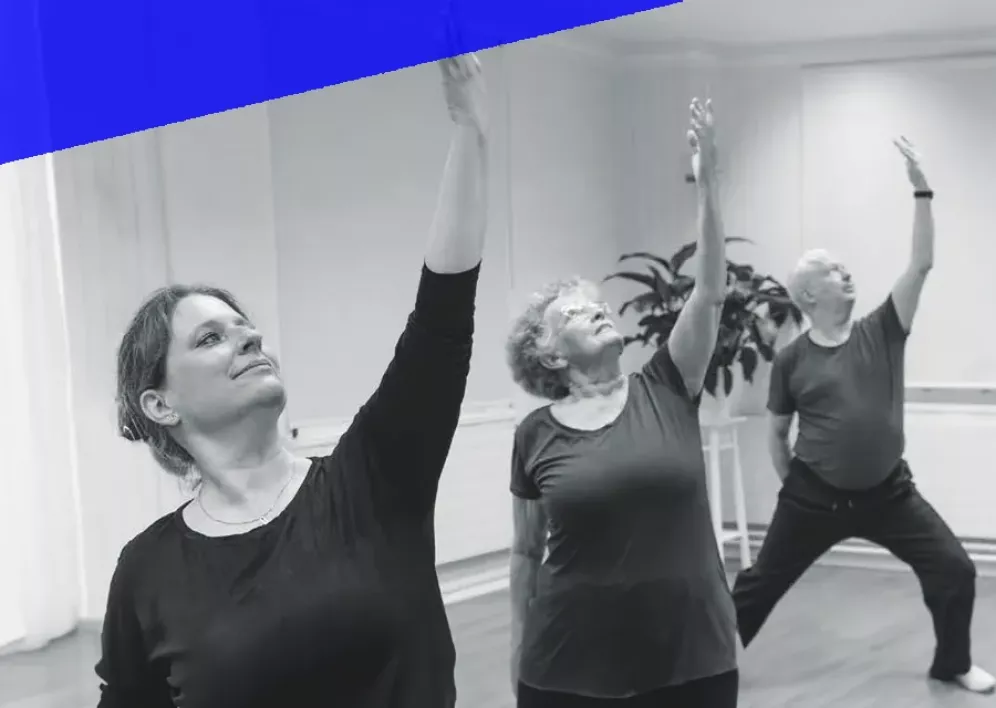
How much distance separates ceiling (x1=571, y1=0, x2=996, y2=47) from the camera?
4613 millimetres

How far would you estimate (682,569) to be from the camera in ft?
6.17

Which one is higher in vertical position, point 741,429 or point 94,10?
point 94,10

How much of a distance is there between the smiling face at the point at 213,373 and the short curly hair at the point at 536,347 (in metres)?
1.02

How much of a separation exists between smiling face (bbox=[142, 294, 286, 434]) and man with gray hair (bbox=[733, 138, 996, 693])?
2328mm

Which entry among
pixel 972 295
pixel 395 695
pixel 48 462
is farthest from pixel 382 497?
pixel 972 295

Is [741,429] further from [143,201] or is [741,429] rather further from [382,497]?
[382,497]

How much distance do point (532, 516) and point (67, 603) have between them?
258 centimetres

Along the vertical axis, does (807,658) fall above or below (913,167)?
below

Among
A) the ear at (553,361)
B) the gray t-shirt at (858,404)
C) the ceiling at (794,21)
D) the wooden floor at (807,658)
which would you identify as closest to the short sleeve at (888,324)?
the gray t-shirt at (858,404)

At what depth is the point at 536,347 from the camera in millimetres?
2209

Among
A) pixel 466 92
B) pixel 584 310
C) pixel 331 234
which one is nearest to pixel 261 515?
pixel 466 92

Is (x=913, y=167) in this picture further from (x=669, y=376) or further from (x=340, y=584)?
(x=340, y=584)

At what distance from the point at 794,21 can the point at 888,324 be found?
2.16 meters

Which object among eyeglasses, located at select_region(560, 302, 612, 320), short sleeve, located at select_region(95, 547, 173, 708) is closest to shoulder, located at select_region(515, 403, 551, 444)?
eyeglasses, located at select_region(560, 302, 612, 320)
